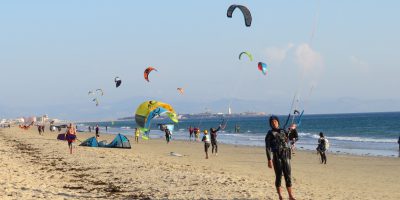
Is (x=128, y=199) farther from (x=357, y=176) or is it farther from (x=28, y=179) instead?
(x=357, y=176)

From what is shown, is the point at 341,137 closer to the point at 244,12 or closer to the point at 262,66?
the point at 262,66

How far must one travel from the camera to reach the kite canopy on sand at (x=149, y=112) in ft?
91.6

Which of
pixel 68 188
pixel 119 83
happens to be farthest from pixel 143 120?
pixel 68 188

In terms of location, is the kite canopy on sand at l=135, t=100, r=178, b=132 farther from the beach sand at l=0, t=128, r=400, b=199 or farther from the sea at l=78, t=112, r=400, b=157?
the beach sand at l=0, t=128, r=400, b=199

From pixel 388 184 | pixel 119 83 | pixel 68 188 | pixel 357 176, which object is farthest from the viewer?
pixel 119 83

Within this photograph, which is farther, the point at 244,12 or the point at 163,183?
the point at 244,12

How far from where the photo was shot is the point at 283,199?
1006cm

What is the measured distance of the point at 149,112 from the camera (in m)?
28.0

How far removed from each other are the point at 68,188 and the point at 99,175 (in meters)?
2.76

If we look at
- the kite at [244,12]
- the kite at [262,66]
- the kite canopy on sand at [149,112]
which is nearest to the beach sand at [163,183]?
the kite at [244,12]

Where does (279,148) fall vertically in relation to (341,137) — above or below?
above

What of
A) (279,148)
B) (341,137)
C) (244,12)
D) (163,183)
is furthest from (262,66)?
(341,137)

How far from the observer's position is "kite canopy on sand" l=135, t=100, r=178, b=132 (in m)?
27.9

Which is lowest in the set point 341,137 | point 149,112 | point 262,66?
point 341,137
